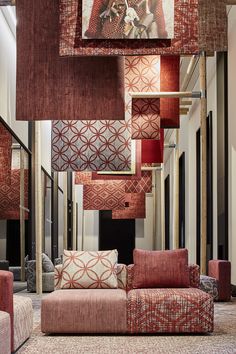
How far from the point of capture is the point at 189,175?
1812 cm

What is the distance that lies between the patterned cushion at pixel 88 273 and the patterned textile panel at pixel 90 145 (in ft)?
5.51

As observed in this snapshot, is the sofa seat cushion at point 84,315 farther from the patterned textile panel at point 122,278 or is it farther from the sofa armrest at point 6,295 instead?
the sofa armrest at point 6,295

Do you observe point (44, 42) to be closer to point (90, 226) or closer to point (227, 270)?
point (227, 270)

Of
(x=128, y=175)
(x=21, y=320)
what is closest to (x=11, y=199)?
(x=128, y=175)

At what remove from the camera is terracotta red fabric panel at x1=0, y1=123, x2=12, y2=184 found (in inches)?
396

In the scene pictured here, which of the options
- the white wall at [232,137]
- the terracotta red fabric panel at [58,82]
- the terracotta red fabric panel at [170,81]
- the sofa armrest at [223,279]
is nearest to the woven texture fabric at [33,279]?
the white wall at [232,137]

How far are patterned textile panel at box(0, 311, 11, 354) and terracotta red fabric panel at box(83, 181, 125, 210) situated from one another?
9065 millimetres

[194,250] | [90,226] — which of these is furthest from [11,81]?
[90,226]

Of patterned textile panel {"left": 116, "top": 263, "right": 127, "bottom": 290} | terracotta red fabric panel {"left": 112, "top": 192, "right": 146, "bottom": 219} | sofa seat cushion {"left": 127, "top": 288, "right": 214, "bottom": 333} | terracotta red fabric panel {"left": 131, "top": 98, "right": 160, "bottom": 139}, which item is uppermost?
terracotta red fabric panel {"left": 131, "top": 98, "right": 160, "bottom": 139}

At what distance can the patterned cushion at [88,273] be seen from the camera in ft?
23.7

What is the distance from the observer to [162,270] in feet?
23.5

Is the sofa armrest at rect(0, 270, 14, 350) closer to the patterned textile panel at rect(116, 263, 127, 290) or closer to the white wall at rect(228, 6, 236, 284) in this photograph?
the patterned textile panel at rect(116, 263, 127, 290)

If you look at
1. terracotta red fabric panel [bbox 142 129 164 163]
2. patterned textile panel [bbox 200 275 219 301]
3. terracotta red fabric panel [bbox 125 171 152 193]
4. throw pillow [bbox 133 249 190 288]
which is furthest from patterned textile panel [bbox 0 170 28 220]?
terracotta red fabric panel [bbox 125 171 152 193]

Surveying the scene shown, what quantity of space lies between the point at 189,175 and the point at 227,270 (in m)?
7.67
